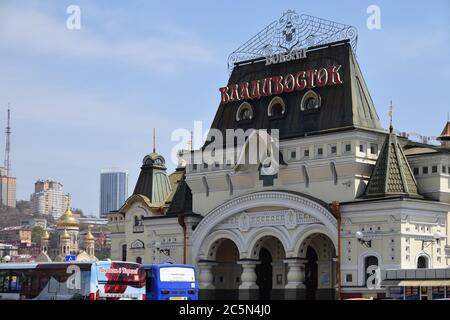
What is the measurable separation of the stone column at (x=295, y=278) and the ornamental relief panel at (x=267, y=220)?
2.06m

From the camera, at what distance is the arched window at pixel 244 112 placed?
60.1 meters

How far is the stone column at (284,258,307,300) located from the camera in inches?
2107

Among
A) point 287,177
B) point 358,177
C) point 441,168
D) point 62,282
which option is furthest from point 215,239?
point 62,282

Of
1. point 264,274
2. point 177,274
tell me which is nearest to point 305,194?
point 264,274

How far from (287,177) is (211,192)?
283 inches

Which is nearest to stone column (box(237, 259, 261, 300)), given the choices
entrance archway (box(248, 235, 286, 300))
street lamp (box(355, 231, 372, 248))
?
entrance archway (box(248, 235, 286, 300))

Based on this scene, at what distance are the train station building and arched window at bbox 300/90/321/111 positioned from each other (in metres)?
0.07

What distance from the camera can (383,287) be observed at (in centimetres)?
4725

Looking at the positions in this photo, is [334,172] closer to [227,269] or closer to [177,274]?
[227,269]

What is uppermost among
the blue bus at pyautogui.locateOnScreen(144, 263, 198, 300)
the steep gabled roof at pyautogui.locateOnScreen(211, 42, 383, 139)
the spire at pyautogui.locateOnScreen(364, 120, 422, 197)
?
the steep gabled roof at pyautogui.locateOnScreen(211, 42, 383, 139)

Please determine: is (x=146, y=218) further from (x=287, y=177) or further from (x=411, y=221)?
(x=411, y=221)

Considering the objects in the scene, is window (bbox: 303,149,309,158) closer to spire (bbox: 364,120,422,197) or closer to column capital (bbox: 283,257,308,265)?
spire (bbox: 364,120,422,197)

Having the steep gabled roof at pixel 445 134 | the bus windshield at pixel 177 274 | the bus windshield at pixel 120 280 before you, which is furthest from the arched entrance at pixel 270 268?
the bus windshield at pixel 120 280

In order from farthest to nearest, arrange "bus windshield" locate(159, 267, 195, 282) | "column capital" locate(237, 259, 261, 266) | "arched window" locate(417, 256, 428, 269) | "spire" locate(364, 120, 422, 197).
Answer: "column capital" locate(237, 259, 261, 266) → "spire" locate(364, 120, 422, 197) → "arched window" locate(417, 256, 428, 269) → "bus windshield" locate(159, 267, 195, 282)
